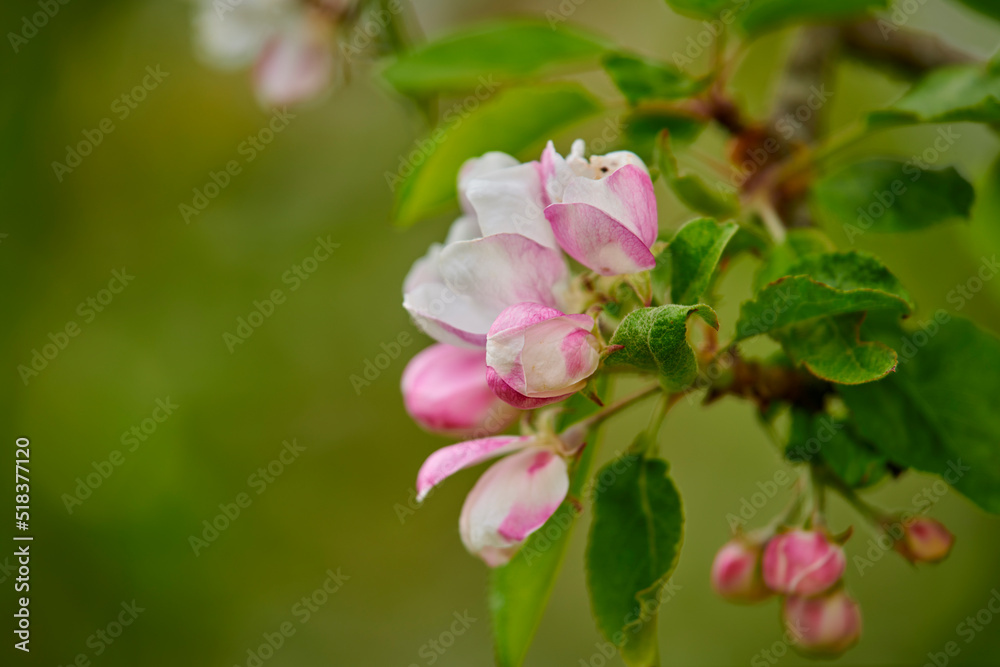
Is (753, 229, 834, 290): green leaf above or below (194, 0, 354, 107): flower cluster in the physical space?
above

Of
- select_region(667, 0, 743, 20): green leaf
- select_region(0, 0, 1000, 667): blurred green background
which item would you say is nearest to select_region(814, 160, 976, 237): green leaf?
select_region(667, 0, 743, 20): green leaf

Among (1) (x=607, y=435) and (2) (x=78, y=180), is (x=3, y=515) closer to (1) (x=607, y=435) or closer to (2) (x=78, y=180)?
(2) (x=78, y=180)

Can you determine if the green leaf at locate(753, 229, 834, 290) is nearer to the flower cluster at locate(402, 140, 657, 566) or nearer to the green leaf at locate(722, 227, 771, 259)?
the green leaf at locate(722, 227, 771, 259)

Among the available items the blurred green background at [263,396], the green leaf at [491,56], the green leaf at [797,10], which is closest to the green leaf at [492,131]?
the green leaf at [491,56]

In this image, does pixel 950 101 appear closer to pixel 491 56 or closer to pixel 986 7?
pixel 986 7

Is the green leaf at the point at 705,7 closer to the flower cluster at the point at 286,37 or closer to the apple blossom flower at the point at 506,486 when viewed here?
the apple blossom flower at the point at 506,486

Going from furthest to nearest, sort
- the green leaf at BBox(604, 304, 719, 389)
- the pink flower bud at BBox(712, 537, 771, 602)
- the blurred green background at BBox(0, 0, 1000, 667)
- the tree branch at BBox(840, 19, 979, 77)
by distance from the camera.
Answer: the blurred green background at BBox(0, 0, 1000, 667) → the tree branch at BBox(840, 19, 979, 77) → the pink flower bud at BBox(712, 537, 771, 602) → the green leaf at BBox(604, 304, 719, 389)

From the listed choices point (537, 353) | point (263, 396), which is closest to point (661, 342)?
point (537, 353)
